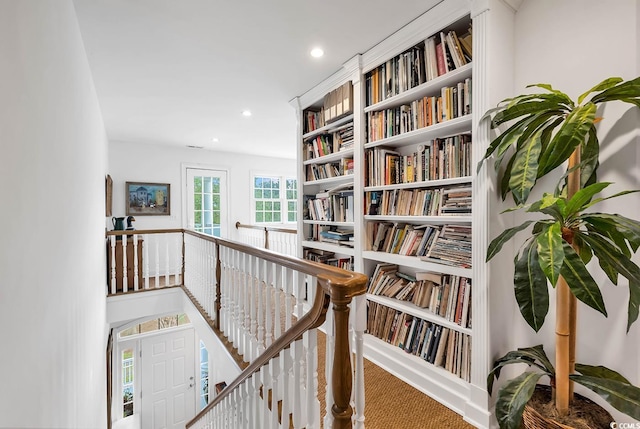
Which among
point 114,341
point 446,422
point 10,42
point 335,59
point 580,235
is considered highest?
point 335,59

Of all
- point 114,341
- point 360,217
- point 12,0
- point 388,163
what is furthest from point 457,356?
point 114,341

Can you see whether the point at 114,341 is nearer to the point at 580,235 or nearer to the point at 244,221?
the point at 244,221

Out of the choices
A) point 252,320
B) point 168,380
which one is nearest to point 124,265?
point 168,380

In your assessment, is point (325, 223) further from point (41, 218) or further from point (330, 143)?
point (41, 218)

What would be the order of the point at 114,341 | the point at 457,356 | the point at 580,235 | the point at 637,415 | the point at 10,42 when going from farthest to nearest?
the point at 114,341, the point at 457,356, the point at 580,235, the point at 637,415, the point at 10,42

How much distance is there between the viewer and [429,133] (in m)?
2.05

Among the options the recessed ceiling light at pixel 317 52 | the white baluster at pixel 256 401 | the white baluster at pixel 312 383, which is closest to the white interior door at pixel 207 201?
the recessed ceiling light at pixel 317 52

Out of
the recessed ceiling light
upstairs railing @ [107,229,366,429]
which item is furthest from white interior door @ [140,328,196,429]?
the recessed ceiling light

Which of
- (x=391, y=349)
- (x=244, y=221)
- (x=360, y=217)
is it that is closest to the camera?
(x=391, y=349)

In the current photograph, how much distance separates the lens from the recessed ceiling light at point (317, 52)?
7.58 feet

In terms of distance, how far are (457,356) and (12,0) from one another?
2554mm

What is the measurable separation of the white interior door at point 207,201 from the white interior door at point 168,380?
2.01 metres

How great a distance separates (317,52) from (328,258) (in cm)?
190

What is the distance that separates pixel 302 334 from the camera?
1.13 meters
